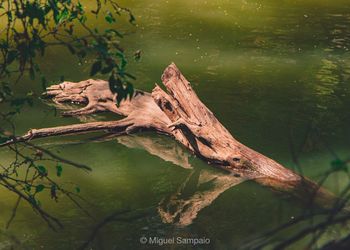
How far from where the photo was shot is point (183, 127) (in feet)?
33.5

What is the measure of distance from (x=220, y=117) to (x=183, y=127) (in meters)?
1.75

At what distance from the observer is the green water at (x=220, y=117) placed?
817 centimetres

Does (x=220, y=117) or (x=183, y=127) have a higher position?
(x=183, y=127)

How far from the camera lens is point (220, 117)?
11820 millimetres

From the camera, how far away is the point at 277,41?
54.0 feet

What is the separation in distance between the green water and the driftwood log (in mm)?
190

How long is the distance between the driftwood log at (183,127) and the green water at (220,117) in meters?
0.19

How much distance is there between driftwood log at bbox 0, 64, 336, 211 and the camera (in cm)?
911

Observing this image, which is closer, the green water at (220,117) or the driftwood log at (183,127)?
the green water at (220,117)

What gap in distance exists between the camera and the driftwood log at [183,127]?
9.11 meters

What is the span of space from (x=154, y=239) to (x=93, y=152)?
3.06 metres

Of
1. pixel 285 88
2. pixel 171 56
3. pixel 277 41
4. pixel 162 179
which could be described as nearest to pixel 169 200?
pixel 162 179

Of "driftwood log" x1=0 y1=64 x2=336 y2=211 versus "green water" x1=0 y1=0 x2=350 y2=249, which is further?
"driftwood log" x1=0 y1=64 x2=336 y2=211

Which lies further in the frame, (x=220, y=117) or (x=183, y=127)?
(x=220, y=117)
